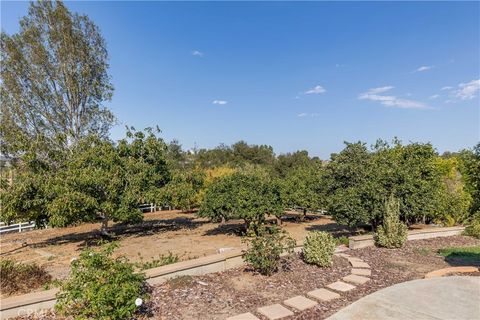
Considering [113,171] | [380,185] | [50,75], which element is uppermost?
[50,75]

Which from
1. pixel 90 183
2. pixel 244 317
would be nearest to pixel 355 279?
pixel 244 317

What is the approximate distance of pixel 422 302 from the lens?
4.62 meters

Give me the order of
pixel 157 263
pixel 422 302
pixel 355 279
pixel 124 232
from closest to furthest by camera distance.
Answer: pixel 422 302 → pixel 355 279 → pixel 157 263 → pixel 124 232

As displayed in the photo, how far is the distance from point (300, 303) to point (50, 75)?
19669 mm

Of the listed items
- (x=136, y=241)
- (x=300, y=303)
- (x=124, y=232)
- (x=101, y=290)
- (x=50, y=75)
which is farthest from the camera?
(x=50, y=75)

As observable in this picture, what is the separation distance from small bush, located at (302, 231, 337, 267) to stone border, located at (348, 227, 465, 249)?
2322 mm

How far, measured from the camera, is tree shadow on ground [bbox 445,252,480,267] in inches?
286

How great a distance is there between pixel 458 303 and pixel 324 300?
2.01 m

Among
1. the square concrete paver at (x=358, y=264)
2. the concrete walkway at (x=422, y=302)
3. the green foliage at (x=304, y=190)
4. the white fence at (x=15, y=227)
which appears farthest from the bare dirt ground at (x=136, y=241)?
the concrete walkway at (x=422, y=302)

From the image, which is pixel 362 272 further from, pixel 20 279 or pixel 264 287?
pixel 20 279

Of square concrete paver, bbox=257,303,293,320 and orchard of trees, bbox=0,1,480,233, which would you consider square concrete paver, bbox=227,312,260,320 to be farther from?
orchard of trees, bbox=0,1,480,233

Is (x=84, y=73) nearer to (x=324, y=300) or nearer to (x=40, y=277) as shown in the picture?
(x=40, y=277)

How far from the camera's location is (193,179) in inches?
597

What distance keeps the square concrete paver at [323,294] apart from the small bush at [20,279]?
16.9 ft
